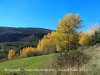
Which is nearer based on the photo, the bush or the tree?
the bush

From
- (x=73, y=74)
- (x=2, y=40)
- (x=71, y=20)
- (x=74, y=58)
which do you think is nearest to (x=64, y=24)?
(x=71, y=20)

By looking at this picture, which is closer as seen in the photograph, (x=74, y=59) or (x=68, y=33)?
(x=74, y=59)

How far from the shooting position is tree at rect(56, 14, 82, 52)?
3178cm

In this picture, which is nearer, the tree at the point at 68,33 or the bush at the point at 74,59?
the bush at the point at 74,59

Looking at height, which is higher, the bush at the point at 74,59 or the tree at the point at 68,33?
the tree at the point at 68,33

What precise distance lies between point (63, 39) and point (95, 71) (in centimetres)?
2502

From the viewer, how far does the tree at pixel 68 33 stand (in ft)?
104

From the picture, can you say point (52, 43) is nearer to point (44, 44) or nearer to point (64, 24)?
point (44, 44)

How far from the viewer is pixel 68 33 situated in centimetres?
3203

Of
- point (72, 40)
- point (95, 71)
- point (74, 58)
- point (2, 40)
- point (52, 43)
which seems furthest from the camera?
point (2, 40)

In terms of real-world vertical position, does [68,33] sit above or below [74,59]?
above

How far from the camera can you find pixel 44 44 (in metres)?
57.8

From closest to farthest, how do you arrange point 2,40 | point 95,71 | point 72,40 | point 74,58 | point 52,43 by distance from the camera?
point 95,71
point 74,58
point 72,40
point 52,43
point 2,40

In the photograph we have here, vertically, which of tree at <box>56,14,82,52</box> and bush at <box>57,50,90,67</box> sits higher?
tree at <box>56,14,82,52</box>
